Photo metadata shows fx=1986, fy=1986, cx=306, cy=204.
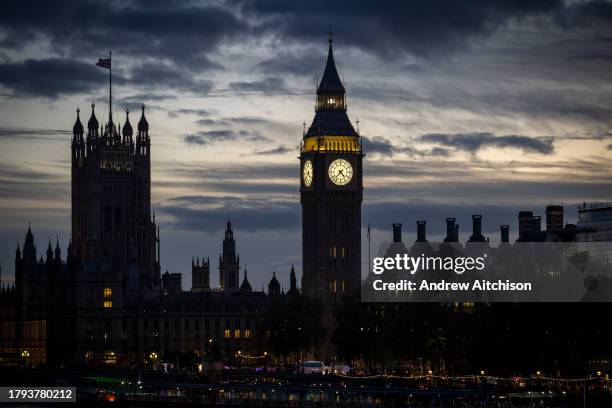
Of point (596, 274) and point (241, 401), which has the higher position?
point (596, 274)

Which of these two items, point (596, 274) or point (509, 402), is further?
point (596, 274)

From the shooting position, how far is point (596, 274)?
196625 millimetres

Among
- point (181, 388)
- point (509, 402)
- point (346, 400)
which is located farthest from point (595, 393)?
point (181, 388)

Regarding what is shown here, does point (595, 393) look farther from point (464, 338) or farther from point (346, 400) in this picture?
point (464, 338)

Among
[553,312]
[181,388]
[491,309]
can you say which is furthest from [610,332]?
[181,388]

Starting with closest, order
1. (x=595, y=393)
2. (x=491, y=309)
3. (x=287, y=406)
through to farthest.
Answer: (x=595, y=393) < (x=287, y=406) < (x=491, y=309)

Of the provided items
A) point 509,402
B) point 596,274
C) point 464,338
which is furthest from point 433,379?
point 509,402

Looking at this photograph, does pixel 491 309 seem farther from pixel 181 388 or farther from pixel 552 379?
pixel 181 388

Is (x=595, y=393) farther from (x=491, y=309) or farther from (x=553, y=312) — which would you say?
(x=491, y=309)

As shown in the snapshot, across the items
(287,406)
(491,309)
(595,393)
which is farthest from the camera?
(491,309)

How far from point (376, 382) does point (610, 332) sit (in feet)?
105

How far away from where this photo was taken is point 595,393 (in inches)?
6304

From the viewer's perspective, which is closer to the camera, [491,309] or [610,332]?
[610,332]

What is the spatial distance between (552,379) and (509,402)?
16052 millimetres
